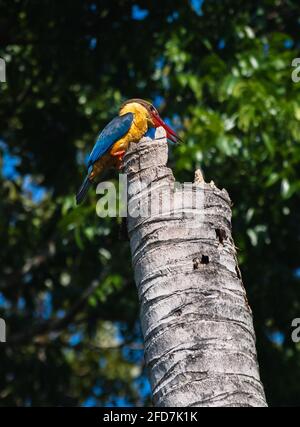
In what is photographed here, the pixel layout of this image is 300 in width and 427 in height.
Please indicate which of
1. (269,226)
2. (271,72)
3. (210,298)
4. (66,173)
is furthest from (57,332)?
(210,298)

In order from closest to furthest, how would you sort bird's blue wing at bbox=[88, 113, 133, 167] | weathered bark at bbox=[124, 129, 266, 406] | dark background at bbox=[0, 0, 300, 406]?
weathered bark at bbox=[124, 129, 266, 406], bird's blue wing at bbox=[88, 113, 133, 167], dark background at bbox=[0, 0, 300, 406]

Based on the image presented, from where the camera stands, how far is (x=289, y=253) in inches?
341

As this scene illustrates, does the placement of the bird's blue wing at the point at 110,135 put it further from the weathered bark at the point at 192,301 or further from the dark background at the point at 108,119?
the weathered bark at the point at 192,301

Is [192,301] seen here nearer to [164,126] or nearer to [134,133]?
[134,133]

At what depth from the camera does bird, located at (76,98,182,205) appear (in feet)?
22.3

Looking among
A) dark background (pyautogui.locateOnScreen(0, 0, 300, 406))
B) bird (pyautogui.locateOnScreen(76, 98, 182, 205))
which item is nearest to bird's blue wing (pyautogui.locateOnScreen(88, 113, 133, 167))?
bird (pyautogui.locateOnScreen(76, 98, 182, 205))

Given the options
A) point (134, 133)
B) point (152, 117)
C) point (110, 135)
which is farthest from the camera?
point (152, 117)

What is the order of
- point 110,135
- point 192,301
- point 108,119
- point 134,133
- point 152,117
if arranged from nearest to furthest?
1. point 192,301
2. point 110,135
3. point 134,133
4. point 152,117
5. point 108,119

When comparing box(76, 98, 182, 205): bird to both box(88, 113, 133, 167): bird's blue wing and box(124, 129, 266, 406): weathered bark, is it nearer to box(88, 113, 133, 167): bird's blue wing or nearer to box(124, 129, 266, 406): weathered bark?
box(88, 113, 133, 167): bird's blue wing

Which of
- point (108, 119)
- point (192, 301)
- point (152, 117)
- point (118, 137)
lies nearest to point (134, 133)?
point (118, 137)

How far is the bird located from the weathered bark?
87.9 inches

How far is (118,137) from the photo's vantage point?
22.3 feet

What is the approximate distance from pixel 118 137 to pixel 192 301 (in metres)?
2.84

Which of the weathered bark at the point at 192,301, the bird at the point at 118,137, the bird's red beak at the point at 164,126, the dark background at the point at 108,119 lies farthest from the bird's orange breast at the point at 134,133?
the weathered bark at the point at 192,301
